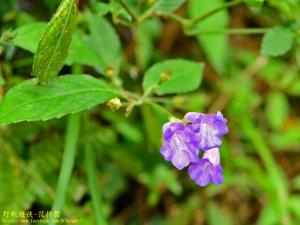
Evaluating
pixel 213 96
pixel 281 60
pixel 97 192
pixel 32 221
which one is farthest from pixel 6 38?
pixel 281 60

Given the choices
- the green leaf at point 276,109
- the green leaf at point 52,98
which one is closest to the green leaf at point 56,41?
the green leaf at point 52,98

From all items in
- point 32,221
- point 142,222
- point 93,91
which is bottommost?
point 142,222

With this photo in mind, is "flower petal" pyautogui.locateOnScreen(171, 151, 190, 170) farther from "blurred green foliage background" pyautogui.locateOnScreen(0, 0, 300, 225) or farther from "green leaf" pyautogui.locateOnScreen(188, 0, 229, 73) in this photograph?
"green leaf" pyautogui.locateOnScreen(188, 0, 229, 73)

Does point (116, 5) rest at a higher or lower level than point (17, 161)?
higher

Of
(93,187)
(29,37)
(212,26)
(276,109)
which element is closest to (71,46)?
(29,37)

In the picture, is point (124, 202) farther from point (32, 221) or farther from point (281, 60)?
point (281, 60)

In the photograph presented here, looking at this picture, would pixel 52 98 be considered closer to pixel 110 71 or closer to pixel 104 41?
pixel 110 71

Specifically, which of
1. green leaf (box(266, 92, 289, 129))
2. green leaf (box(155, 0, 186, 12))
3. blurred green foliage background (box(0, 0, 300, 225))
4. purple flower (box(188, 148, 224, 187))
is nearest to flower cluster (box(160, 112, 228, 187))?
purple flower (box(188, 148, 224, 187))
